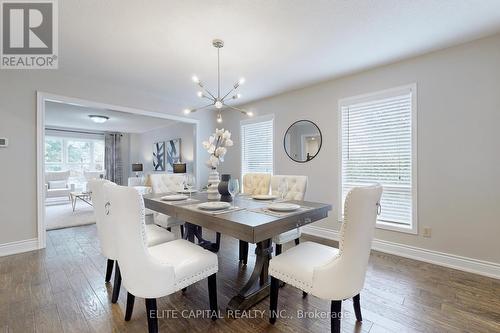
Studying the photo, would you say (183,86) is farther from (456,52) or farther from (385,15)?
(456,52)

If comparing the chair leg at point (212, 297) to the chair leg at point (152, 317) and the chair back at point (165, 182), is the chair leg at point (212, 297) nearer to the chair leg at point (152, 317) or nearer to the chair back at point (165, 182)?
the chair leg at point (152, 317)

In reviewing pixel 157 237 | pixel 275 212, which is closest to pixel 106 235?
pixel 157 237

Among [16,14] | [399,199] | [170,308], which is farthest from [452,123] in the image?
[16,14]

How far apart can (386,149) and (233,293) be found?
262 cm

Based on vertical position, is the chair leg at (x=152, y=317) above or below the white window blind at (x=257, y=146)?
below

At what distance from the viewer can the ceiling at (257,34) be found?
75.6 inches

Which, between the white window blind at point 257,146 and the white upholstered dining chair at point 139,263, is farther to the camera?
the white window blind at point 257,146

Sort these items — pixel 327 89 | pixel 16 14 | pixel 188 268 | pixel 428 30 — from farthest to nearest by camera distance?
pixel 327 89, pixel 428 30, pixel 16 14, pixel 188 268

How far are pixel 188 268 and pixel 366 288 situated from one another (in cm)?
168

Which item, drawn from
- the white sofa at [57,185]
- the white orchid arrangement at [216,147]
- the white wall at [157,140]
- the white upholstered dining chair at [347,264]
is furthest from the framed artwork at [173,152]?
the white upholstered dining chair at [347,264]

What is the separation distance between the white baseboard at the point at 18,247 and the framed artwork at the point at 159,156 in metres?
4.69

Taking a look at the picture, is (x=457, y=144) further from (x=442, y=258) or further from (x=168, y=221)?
(x=168, y=221)

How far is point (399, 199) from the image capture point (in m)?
2.98

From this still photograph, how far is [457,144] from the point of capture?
8.36 feet
